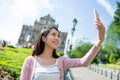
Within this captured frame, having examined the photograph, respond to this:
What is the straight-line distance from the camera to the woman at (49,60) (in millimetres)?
3137

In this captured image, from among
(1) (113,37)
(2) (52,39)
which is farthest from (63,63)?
(1) (113,37)

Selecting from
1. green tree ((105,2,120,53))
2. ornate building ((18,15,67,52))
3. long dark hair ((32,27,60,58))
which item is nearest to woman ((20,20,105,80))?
long dark hair ((32,27,60,58))

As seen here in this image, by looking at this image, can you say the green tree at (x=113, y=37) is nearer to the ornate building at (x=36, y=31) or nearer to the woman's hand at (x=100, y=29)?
the ornate building at (x=36, y=31)

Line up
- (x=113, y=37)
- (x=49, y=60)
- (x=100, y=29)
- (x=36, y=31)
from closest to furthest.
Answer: (x=100, y=29) < (x=49, y=60) < (x=113, y=37) < (x=36, y=31)

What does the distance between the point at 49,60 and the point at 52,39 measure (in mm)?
239

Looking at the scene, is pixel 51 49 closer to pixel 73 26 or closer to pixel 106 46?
pixel 73 26

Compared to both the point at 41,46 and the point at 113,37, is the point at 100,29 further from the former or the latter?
the point at 113,37

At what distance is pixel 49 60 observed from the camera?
3322 mm

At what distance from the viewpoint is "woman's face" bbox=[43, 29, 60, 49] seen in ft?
11.0

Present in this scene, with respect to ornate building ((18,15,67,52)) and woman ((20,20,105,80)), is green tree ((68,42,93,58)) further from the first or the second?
woman ((20,20,105,80))

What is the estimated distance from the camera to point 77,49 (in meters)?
79.4

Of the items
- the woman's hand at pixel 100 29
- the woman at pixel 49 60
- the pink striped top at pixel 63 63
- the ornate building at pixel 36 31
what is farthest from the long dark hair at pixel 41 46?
the ornate building at pixel 36 31

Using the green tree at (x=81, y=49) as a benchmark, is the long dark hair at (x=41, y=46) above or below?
above

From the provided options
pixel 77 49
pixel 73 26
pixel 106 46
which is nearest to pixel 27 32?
pixel 77 49
